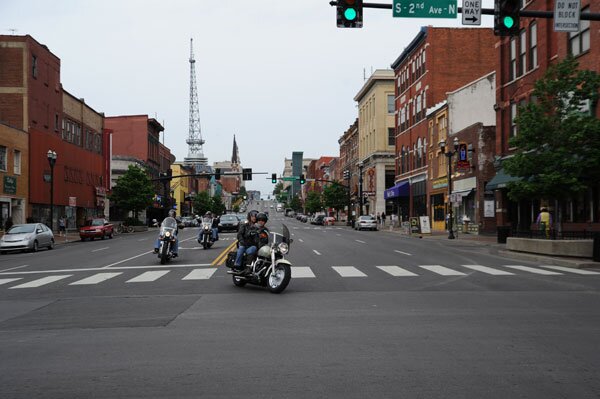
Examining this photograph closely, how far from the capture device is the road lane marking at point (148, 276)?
1548 cm

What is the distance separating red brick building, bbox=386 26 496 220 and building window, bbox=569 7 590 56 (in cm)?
2682

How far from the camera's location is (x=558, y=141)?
21.7 meters

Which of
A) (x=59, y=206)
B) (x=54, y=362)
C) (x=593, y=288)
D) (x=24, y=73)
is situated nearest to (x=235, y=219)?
(x=59, y=206)

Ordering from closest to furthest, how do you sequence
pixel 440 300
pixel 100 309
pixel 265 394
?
pixel 265 394 < pixel 100 309 < pixel 440 300

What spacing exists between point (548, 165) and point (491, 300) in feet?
39.2

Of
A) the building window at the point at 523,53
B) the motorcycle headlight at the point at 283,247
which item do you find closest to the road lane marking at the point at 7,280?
the motorcycle headlight at the point at 283,247

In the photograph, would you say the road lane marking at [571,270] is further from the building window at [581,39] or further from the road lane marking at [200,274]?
the building window at [581,39]

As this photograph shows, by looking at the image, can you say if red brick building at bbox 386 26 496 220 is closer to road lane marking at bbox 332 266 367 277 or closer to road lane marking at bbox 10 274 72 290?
road lane marking at bbox 332 266 367 277

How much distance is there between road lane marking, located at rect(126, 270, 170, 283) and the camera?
15477 mm

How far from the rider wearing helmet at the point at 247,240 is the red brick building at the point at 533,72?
16.5 meters

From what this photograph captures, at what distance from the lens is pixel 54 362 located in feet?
22.8

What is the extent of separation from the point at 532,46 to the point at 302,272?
77.5ft

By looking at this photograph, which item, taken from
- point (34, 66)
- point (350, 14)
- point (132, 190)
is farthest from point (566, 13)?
point (132, 190)

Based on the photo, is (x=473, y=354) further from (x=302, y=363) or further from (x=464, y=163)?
(x=464, y=163)
